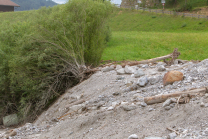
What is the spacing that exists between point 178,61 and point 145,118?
6322 mm

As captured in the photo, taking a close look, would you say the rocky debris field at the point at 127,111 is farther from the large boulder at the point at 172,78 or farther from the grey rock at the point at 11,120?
the grey rock at the point at 11,120

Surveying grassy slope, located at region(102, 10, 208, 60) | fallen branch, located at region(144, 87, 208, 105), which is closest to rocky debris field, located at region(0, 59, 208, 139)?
fallen branch, located at region(144, 87, 208, 105)

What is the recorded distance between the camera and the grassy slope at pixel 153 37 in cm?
1703

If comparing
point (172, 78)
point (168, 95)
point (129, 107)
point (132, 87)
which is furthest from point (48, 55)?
point (168, 95)

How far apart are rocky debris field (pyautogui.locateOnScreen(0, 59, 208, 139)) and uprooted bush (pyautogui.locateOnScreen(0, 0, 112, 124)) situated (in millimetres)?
1258

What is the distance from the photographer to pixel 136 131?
4414mm

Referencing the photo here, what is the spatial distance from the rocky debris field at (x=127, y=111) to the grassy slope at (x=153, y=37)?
766 centimetres

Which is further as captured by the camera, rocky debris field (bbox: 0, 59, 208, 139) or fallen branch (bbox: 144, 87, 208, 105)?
fallen branch (bbox: 144, 87, 208, 105)

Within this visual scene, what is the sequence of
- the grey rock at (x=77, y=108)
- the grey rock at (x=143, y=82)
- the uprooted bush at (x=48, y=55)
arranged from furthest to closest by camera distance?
the uprooted bush at (x=48, y=55)
the grey rock at (x=77, y=108)
the grey rock at (x=143, y=82)

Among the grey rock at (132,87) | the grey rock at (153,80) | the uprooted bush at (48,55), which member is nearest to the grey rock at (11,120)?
the uprooted bush at (48,55)

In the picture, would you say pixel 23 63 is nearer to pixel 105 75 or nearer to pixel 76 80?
pixel 76 80

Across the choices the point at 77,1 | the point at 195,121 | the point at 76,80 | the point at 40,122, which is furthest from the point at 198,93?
the point at 77,1

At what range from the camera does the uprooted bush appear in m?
9.82

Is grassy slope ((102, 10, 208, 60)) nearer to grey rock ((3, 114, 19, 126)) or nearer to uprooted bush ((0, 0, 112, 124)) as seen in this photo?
uprooted bush ((0, 0, 112, 124))
